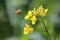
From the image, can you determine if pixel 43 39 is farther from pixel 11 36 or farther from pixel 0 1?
pixel 0 1

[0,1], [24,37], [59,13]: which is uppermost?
[0,1]

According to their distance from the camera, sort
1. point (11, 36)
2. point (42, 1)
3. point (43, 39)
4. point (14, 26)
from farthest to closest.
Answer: point (11, 36) → point (14, 26) → point (43, 39) → point (42, 1)

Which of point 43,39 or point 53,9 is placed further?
point 53,9

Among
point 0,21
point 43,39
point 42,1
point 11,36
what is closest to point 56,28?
point 43,39

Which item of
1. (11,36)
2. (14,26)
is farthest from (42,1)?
(11,36)

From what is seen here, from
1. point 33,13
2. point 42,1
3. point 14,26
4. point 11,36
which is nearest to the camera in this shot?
point 33,13

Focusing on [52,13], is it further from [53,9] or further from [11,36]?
[11,36]

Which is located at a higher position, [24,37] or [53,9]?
[53,9]

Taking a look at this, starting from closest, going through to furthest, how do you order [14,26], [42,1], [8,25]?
[42,1] < [14,26] < [8,25]

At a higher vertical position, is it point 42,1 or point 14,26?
point 14,26

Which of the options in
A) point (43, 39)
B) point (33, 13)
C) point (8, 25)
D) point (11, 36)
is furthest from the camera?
point (8, 25)
